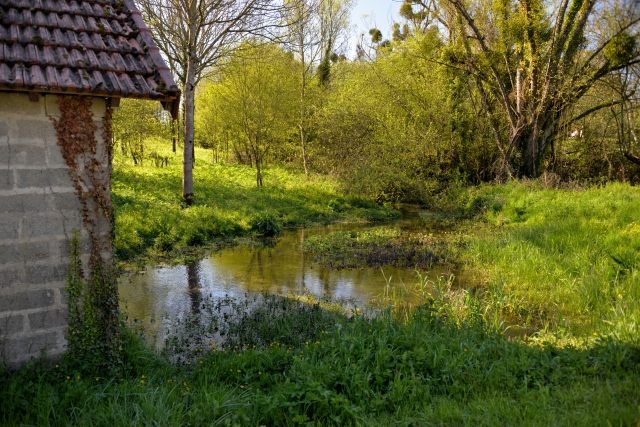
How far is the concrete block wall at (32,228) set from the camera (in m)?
4.77

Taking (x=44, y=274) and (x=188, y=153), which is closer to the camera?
(x=44, y=274)

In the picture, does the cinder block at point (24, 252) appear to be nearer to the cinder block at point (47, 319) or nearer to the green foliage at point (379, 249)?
the cinder block at point (47, 319)

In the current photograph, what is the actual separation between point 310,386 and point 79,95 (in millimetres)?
3803

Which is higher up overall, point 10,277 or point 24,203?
point 24,203

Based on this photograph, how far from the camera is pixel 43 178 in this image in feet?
16.2

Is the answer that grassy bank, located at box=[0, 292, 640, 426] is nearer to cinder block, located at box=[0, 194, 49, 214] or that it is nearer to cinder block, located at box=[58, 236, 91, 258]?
cinder block, located at box=[58, 236, 91, 258]

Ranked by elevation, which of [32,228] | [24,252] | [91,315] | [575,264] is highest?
[32,228]

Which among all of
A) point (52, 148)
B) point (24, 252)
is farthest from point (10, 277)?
point (52, 148)

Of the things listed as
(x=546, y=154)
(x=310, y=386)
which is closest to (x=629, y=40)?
(x=546, y=154)

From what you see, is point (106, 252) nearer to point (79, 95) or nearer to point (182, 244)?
point (79, 95)

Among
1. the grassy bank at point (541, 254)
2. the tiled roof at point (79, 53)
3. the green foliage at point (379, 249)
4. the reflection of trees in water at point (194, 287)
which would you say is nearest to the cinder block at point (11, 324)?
the tiled roof at point (79, 53)

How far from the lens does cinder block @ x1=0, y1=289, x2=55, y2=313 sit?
4820 millimetres

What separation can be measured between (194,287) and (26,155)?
5.16m

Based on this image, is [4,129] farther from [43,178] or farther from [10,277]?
[10,277]
